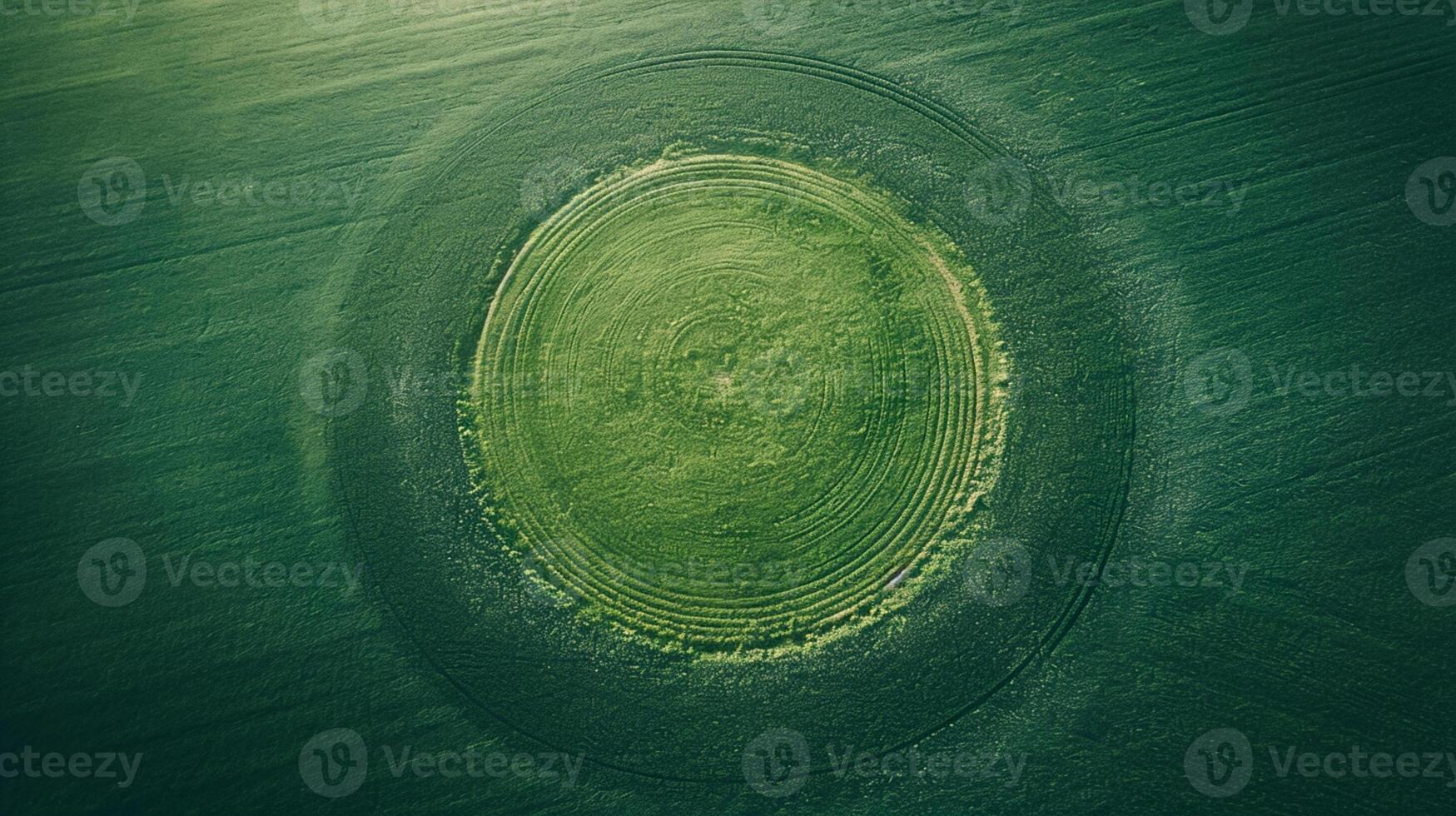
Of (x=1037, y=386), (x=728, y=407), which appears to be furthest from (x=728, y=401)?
(x=1037, y=386)

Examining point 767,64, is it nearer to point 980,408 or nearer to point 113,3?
point 980,408

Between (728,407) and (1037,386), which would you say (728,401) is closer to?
(728,407)

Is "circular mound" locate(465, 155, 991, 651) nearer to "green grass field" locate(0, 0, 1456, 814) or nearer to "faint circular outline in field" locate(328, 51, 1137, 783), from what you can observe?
"green grass field" locate(0, 0, 1456, 814)

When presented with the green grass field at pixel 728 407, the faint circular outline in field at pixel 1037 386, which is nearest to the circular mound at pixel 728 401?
the green grass field at pixel 728 407

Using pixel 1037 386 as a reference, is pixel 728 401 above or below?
above

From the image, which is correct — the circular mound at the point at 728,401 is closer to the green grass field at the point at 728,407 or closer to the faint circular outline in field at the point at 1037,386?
the green grass field at the point at 728,407

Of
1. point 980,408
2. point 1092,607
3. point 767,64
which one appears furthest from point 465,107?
point 1092,607
